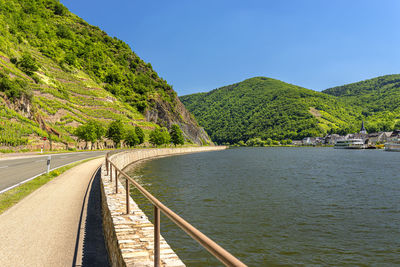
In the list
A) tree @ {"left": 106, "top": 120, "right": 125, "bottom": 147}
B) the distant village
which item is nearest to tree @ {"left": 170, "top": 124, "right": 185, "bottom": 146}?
tree @ {"left": 106, "top": 120, "right": 125, "bottom": 147}

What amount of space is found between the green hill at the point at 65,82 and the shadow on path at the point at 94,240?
127 ft

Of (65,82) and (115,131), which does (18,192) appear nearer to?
(115,131)

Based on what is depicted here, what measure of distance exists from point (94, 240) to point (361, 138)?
174021mm

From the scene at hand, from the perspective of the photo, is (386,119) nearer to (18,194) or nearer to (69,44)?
(69,44)

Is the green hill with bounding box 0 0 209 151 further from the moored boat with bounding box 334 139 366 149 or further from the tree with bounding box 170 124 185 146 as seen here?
the moored boat with bounding box 334 139 366 149

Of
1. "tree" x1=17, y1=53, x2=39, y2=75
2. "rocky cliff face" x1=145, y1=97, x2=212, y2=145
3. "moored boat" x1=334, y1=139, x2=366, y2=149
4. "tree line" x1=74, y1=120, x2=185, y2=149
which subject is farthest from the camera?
"moored boat" x1=334, y1=139, x2=366, y2=149

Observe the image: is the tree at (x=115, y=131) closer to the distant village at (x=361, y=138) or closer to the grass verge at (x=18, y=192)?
the grass verge at (x=18, y=192)

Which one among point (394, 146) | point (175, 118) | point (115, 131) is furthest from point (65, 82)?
point (394, 146)

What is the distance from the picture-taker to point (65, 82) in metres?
87.8

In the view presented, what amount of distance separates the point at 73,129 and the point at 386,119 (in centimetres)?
18593

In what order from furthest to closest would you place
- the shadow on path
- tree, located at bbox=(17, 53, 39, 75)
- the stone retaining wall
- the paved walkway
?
tree, located at bbox=(17, 53, 39, 75), the shadow on path, the paved walkway, the stone retaining wall

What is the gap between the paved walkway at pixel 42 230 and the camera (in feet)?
19.1

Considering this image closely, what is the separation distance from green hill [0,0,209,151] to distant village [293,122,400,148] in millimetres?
84311

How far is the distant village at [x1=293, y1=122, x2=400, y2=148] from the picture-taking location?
142m
